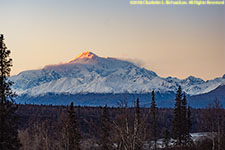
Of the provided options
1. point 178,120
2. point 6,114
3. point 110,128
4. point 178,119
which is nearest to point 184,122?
point 178,120

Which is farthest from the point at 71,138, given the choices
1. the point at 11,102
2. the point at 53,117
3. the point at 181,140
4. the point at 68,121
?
the point at 53,117

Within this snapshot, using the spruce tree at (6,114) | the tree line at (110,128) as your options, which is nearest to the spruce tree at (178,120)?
the tree line at (110,128)

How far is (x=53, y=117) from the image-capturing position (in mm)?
167000

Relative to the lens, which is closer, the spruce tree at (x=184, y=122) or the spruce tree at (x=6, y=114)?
the spruce tree at (x=6, y=114)

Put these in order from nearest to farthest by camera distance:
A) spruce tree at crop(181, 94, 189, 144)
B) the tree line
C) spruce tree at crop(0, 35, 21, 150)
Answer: the tree line
spruce tree at crop(0, 35, 21, 150)
spruce tree at crop(181, 94, 189, 144)

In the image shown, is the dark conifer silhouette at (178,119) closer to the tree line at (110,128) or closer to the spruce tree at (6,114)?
the tree line at (110,128)

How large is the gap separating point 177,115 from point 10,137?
4385 cm

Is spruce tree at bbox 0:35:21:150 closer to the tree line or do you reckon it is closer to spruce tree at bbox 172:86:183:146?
the tree line

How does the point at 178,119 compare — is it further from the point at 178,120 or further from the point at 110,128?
the point at 110,128

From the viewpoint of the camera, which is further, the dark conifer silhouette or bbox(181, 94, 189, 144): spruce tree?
bbox(181, 94, 189, 144): spruce tree

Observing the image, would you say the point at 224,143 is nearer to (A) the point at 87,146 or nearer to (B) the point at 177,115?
(B) the point at 177,115

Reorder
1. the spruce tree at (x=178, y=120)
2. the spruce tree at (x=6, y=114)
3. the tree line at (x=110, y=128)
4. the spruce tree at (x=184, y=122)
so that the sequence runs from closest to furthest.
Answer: the tree line at (x=110, y=128) → the spruce tree at (x=6, y=114) → the spruce tree at (x=178, y=120) → the spruce tree at (x=184, y=122)

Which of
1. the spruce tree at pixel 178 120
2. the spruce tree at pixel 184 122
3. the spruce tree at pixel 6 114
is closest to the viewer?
the spruce tree at pixel 6 114

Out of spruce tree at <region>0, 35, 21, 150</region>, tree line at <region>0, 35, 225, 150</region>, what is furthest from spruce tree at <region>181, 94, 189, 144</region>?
spruce tree at <region>0, 35, 21, 150</region>
